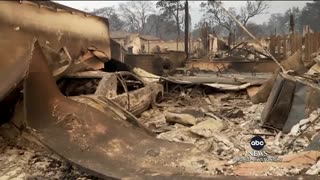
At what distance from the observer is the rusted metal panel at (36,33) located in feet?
16.8

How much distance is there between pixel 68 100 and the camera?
549 cm

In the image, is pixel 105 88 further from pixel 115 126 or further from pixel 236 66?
pixel 236 66

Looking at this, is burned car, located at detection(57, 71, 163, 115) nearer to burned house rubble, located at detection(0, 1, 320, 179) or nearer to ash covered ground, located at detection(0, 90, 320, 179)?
burned house rubble, located at detection(0, 1, 320, 179)

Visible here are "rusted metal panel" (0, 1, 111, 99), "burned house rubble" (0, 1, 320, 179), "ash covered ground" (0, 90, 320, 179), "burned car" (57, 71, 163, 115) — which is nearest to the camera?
"ash covered ground" (0, 90, 320, 179)

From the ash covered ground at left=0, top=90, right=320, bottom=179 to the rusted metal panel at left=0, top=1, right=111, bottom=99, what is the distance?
0.72 metres

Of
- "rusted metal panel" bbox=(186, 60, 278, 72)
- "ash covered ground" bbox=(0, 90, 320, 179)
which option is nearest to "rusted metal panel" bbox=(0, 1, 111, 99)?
"ash covered ground" bbox=(0, 90, 320, 179)

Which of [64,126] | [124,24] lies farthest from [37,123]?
[124,24]

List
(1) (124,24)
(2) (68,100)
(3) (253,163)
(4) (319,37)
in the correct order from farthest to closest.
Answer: (1) (124,24)
(4) (319,37)
(2) (68,100)
(3) (253,163)

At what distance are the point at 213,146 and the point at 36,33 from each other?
14.7 ft

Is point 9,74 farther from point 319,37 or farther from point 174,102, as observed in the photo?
point 319,37

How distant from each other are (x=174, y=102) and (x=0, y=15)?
4902mm

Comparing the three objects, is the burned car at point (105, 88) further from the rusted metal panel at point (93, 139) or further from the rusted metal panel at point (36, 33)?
the rusted metal panel at point (93, 139)

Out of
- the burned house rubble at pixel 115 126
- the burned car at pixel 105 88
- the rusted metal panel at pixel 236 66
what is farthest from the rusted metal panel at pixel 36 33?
the rusted metal panel at pixel 236 66

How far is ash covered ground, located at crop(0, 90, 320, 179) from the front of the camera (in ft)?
13.8
